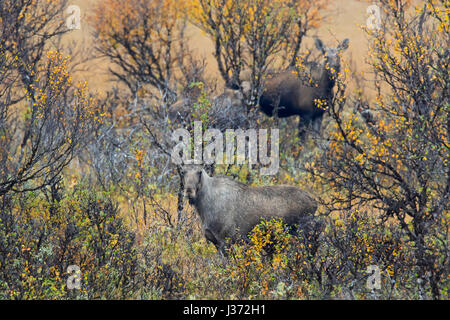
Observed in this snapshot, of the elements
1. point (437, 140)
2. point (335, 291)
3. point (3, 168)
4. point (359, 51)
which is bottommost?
point (335, 291)

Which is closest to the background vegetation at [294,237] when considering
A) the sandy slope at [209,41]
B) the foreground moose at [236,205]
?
the foreground moose at [236,205]

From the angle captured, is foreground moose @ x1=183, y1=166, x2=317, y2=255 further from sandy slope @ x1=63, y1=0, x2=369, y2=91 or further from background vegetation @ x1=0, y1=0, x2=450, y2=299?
sandy slope @ x1=63, y1=0, x2=369, y2=91

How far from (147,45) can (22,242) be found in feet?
38.9

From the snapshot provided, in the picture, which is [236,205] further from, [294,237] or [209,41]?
[209,41]

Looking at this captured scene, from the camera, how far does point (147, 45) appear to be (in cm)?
1853

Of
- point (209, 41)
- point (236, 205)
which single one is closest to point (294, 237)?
point (236, 205)

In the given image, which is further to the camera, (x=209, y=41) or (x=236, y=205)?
(x=209, y=41)

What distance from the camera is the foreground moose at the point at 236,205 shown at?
8383mm

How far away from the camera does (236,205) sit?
8570 mm

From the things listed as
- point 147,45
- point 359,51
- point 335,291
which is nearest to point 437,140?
point 335,291
